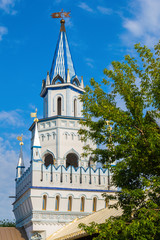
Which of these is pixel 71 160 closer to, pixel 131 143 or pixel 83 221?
pixel 83 221

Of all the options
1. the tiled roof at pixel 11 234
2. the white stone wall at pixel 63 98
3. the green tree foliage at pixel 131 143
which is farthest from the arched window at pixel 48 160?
the green tree foliage at pixel 131 143

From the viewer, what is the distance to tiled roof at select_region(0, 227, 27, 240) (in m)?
23.9

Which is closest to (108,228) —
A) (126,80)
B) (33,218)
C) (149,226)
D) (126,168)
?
(149,226)

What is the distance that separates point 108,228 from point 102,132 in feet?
10.9

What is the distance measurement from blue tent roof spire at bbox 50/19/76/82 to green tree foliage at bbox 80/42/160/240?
46.2 ft

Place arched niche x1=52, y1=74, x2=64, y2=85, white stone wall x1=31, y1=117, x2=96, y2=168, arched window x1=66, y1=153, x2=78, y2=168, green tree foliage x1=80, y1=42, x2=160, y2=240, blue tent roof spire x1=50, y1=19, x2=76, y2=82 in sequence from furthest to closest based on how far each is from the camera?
1. blue tent roof spire x1=50, y1=19, x2=76, y2=82
2. arched niche x1=52, y1=74, x2=64, y2=85
3. arched window x1=66, y1=153, x2=78, y2=168
4. white stone wall x1=31, y1=117, x2=96, y2=168
5. green tree foliage x1=80, y1=42, x2=160, y2=240

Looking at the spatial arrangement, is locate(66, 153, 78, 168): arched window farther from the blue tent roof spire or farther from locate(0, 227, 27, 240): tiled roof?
locate(0, 227, 27, 240): tiled roof

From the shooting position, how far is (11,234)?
24422mm

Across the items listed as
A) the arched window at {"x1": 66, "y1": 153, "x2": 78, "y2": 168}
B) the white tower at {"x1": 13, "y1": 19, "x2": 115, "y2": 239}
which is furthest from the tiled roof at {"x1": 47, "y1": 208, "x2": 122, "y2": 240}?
the arched window at {"x1": 66, "y1": 153, "x2": 78, "y2": 168}

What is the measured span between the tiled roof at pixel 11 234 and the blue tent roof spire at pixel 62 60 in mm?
10716

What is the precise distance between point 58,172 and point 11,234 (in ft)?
16.6

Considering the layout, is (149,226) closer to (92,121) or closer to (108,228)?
(108,228)

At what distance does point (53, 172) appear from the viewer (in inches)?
926

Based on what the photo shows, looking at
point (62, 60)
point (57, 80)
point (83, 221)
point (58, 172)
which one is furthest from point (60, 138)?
point (83, 221)
